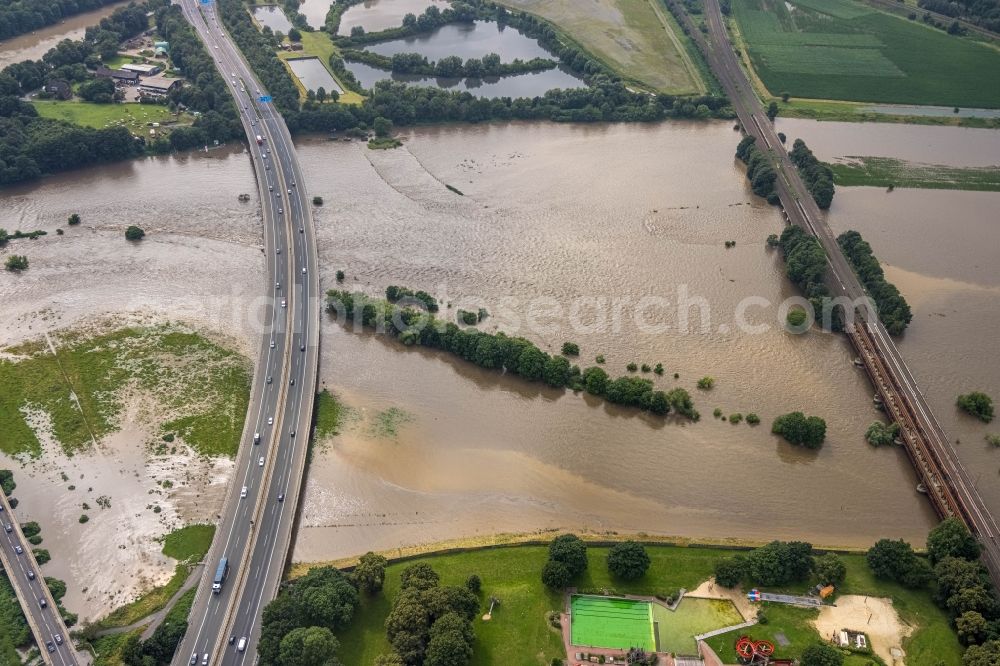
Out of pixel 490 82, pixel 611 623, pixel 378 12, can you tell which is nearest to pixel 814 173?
pixel 490 82

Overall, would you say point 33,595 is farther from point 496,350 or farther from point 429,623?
point 496,350

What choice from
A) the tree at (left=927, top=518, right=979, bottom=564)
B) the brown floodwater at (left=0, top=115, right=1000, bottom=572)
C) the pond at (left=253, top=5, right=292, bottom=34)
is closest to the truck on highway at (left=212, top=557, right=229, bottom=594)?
the brown floodwater at (left=0, top=115, right=1000, bottom=572)

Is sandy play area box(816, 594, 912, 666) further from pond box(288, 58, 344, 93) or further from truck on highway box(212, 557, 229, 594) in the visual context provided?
pond box(288, 58, 344, 93)

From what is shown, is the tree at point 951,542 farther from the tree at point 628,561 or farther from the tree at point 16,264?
the tree at point 16,264

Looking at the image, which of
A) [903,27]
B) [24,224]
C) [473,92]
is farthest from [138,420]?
[903,27]

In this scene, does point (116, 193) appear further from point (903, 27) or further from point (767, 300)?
point (903, 27)
